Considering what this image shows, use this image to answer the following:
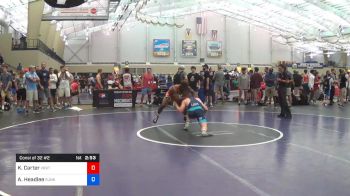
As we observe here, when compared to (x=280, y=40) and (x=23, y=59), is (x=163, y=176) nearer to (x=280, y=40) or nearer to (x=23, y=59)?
(x=23, y=59)

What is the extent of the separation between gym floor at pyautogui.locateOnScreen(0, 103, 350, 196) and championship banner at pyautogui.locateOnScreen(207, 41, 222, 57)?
34.6m

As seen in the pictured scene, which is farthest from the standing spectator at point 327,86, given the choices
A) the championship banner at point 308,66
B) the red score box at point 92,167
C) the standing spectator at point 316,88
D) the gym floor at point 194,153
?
the championship banner at point 308,66

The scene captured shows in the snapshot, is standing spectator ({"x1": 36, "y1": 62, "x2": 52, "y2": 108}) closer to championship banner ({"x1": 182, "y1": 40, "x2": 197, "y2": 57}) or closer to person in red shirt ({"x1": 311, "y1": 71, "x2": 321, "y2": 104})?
person in red shirt ({"x1": 311, "y1": 71, "x2": 321, "y2": 104})

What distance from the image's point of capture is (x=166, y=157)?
5797mm

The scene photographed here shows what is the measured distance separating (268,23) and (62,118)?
3502 centimetres

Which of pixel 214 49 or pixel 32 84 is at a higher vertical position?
pixel 214 49

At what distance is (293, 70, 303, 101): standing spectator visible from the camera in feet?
50.3

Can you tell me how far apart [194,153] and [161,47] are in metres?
38.3

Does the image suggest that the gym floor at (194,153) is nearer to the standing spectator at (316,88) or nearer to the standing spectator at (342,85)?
the standing spectator at (342,85)

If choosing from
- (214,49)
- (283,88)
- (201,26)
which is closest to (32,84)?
(283,88)

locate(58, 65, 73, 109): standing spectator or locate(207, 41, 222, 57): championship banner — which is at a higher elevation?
locate(207, 41, 222, 57): championship banner

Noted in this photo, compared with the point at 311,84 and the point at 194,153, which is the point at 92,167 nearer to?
the point at 194,153

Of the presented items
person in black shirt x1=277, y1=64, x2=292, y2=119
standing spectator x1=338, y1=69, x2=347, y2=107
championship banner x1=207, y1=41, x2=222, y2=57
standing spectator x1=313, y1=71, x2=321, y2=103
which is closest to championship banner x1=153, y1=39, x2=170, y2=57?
championship banner x1=207, y1=41, x2=222, y2=57

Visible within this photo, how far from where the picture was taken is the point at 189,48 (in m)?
44.2
